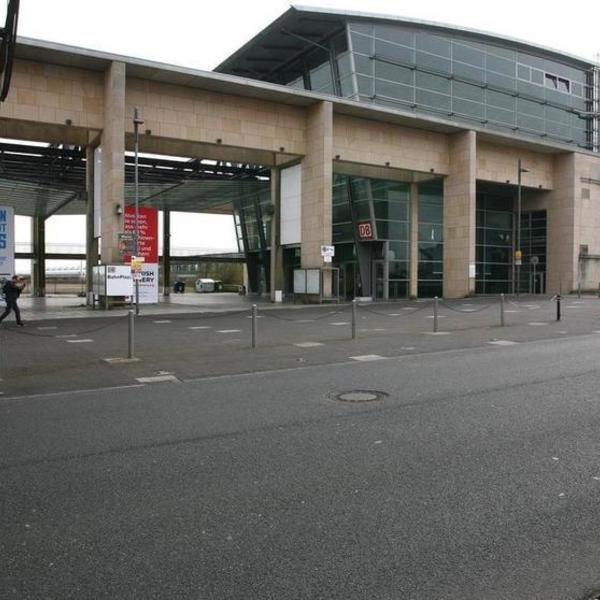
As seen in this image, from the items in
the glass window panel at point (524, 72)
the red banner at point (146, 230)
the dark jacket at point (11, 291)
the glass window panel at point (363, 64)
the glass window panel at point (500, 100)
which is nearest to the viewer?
the dark jacket at point (11, 291)

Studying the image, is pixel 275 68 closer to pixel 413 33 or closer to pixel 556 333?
pixel 413 33

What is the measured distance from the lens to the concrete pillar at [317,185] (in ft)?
109

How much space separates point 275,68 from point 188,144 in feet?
55.3

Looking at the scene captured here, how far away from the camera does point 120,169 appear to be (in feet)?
92.6

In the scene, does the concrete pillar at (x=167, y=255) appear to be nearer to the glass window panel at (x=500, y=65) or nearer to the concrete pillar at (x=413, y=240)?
the concrete pillar at (x=413, y=240)

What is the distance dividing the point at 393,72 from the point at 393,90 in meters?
1.23

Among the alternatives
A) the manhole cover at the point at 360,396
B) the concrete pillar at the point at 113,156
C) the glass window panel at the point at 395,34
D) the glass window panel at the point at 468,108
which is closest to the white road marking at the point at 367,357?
the manhole cover at the point at 360,396

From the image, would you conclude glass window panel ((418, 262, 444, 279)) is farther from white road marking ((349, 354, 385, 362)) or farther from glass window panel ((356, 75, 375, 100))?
white road marking ((349, 354, 385, 362))

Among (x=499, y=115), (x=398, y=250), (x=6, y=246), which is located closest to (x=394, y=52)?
(x=499, y=115)

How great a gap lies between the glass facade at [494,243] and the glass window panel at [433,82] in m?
9.02

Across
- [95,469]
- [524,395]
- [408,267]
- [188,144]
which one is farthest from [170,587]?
[408,267]

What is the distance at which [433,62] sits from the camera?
42031mm

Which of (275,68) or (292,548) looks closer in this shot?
(292,548)

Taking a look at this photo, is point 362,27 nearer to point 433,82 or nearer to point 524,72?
point 433,82
